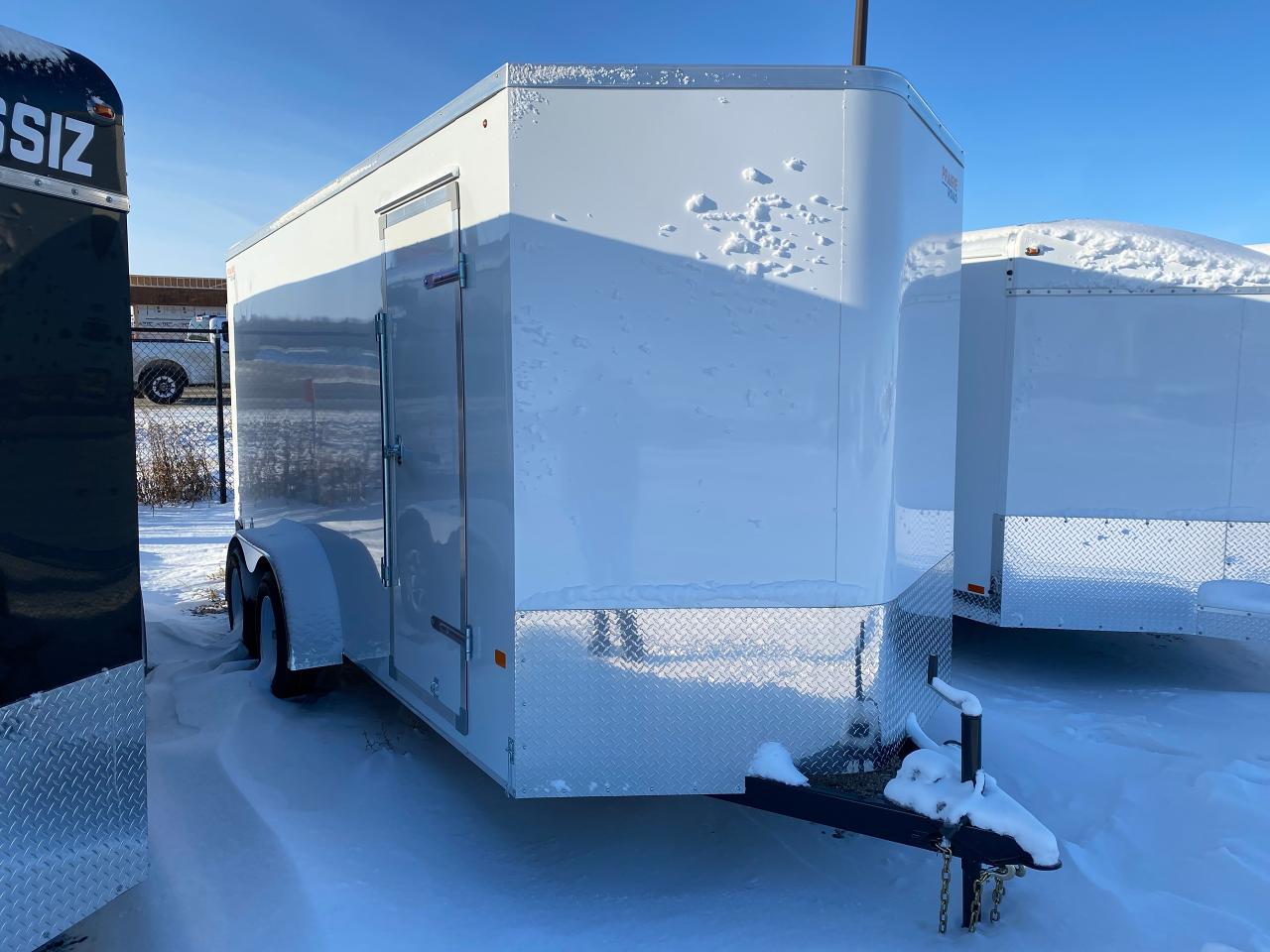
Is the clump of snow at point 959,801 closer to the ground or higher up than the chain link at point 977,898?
higher up

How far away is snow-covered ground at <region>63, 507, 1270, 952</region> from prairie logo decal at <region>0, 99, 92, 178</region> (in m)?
2.39

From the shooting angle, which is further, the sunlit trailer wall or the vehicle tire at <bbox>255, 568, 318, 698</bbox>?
the vehicle tire at <bbox>255, 568, 318, 698</bbox>

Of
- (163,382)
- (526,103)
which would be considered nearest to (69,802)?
(526,103)

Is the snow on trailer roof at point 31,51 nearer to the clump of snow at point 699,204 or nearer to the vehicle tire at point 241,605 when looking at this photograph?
the clump of snow at point 699,204

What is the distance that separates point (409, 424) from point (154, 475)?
10281 mm

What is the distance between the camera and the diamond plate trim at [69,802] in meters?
2.27

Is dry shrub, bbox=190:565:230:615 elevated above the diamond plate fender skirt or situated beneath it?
situated beneath

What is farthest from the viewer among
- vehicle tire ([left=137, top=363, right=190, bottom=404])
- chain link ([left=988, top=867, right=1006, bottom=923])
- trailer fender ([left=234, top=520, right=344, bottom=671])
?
vehicle tire ([left=137, top=363, right=190, bottom=404])

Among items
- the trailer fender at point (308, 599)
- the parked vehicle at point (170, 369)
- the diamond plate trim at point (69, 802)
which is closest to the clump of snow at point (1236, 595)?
the trailer fender at point (308, 599)

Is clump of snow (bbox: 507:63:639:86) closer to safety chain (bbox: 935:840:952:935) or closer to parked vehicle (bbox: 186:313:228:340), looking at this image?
safety chain (bbox: 935:840:952:935)

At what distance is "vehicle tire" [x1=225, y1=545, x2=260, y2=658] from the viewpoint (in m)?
5.56

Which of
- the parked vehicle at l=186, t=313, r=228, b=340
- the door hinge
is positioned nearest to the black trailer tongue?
the door hinge

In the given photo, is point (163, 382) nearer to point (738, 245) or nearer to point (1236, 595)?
point (738, 245)

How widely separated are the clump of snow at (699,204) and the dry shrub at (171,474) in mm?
11338
